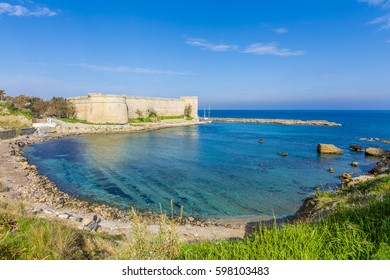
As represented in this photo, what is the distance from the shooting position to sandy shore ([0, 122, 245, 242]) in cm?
855

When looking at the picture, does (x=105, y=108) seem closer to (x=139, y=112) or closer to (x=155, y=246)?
(x=139, y=112)

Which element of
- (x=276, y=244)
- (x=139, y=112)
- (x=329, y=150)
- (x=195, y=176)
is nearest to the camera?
(x=276, y=244)

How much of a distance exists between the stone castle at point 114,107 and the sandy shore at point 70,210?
1302 inches

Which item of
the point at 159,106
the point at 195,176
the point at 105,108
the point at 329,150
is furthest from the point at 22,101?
the point at 329,150

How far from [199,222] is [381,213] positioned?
24.0 ft

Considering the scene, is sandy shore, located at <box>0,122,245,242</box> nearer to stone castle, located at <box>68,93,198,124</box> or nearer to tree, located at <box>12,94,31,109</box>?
stone castle, located at <box>68,93,198,124</box>

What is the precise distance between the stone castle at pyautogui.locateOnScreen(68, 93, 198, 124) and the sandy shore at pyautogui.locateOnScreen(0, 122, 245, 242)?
33.1 metres

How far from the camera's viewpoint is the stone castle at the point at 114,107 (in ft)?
165

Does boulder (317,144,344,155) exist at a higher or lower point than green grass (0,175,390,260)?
lower

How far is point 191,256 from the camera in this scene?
3.04 metres

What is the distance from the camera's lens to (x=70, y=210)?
34.9 feet

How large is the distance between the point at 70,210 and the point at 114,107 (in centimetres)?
4313

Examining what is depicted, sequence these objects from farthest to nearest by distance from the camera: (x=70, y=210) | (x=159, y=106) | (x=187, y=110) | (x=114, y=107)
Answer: (x=187, y=110), (x=159, y=106), (x=114, y=107), (x=70, y=210)

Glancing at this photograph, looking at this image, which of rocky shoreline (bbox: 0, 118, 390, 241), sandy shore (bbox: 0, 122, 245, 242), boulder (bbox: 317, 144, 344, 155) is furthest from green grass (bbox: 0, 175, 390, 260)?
boulder (bbox: 317, 144, 344, 155)
